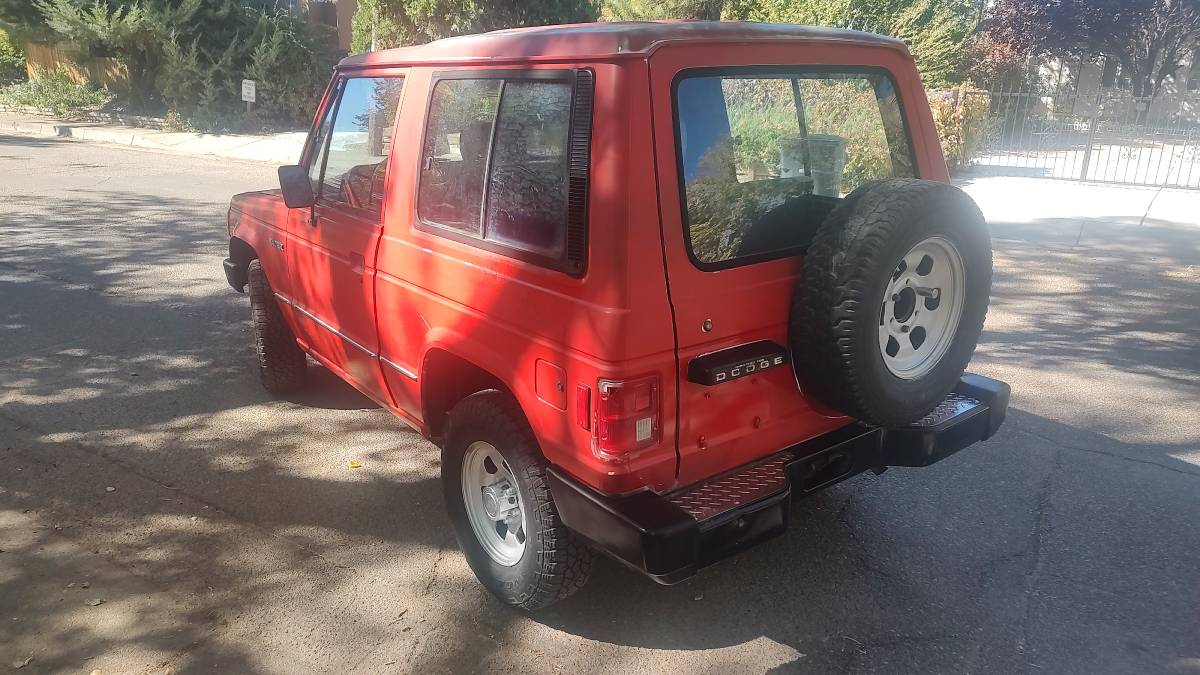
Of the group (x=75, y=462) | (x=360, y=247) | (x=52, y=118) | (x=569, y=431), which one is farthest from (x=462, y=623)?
(x=52, y=118)

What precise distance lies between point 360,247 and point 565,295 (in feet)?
4.59

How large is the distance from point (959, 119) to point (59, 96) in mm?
21147

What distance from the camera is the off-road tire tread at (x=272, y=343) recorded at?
4812mm

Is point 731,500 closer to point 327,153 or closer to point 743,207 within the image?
point 743,207

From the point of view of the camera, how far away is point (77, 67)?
23141mm

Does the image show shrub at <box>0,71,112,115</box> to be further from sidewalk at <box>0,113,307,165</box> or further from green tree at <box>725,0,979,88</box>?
green tree at <box>725,0,979,88</box>

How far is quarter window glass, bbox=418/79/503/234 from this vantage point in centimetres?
300

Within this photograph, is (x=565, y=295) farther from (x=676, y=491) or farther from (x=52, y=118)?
(x=52, y=118)

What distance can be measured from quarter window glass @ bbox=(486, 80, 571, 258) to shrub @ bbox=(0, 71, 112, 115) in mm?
23488

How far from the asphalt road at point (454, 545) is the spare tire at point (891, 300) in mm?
858

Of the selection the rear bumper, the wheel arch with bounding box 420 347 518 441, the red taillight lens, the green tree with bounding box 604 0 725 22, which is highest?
the green tree with bounding box 604 0 725 22

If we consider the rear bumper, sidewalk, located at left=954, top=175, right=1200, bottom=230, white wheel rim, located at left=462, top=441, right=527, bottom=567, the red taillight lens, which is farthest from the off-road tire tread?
sidewalk, located at left=954, top=175, right=1200, bottom=230

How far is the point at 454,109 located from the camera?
3143 mm

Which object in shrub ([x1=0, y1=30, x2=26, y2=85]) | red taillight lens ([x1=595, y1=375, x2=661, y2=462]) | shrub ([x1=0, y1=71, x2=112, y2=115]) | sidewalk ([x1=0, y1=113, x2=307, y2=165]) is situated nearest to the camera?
red taillight lens ([x1=595, y1=375, x2=661, y2=462])
